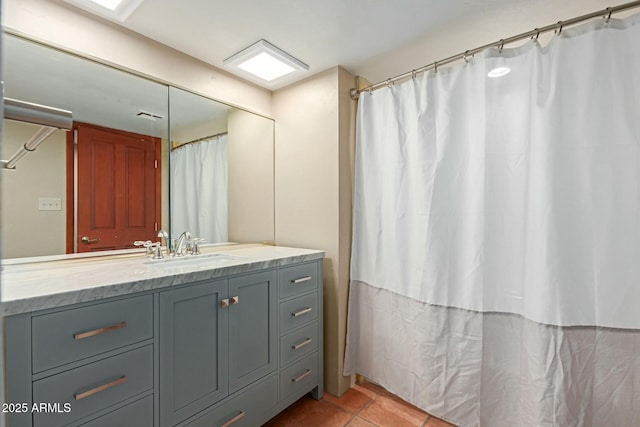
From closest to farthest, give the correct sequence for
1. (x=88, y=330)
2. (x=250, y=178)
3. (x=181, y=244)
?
(x=88, y=330), (x=181, y=244), (x=250, y=178)

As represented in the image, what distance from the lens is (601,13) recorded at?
1403mm

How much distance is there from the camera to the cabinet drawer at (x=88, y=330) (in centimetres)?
109

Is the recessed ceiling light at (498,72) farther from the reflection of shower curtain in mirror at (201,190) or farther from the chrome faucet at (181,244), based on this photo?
the chrome faucet at (181,244)

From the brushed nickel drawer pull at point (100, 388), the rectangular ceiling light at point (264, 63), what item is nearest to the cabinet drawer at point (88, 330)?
the brushed nickel drawer pull at point (100, 388)

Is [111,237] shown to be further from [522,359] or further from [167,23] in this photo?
[522,359]

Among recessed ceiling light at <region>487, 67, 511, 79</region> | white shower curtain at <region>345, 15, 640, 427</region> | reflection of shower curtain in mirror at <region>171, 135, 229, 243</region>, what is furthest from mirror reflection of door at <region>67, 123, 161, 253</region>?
recessed ceiling light at <region>487, 67, 511, 79</region>

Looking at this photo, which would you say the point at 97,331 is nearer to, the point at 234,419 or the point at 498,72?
the point at 234,419

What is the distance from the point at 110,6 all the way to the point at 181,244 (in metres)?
1.34

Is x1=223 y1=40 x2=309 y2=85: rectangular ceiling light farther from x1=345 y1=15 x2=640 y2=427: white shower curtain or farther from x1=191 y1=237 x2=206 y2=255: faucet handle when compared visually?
x1=191 y1=237 x2=206 y2=255: faucet handle

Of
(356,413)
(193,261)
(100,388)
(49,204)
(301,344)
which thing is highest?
(49,204)

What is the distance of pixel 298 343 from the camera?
198 centimetres

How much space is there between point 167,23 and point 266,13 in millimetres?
557

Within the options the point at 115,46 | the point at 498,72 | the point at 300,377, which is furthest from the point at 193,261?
the point at 498,72

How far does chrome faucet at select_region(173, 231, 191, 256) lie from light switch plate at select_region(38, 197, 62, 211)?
0.64 m
